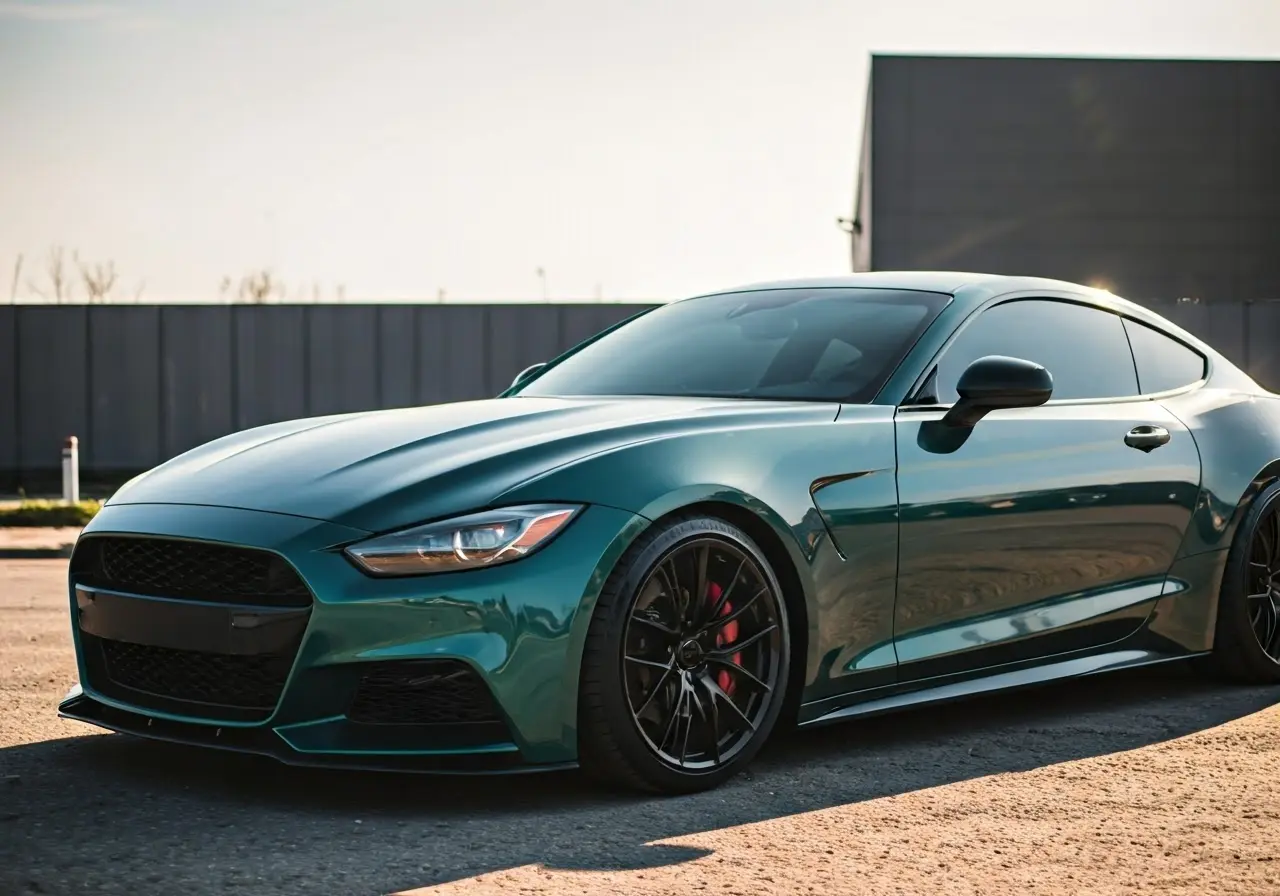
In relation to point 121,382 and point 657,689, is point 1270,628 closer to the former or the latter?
Result: point 657,689

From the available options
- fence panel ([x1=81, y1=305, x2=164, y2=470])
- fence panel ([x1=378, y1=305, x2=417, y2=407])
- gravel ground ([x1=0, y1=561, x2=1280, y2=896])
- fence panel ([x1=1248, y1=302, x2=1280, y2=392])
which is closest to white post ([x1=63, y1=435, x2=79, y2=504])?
fence panel ([x1=81, y1=305, x2=164, y2=470])

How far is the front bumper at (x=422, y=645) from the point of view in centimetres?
397

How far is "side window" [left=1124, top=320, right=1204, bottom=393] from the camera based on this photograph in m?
6.12

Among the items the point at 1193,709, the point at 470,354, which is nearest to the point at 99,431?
the point at 470,354

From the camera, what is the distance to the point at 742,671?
14.7 ft

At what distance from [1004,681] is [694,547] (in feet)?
4.72

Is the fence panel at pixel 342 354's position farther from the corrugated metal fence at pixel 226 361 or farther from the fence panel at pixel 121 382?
the fence panel at pixel 121 382

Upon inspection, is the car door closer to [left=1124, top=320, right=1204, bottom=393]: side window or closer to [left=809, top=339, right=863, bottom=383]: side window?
[left=1124, top=320, right=1204, bottom=393]: side window

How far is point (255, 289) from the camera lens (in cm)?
5519

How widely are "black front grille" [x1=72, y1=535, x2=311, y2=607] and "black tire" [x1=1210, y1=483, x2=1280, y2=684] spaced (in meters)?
3.69

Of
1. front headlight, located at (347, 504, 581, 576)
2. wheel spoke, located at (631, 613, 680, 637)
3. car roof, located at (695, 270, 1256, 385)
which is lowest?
wheel spoke, located at (631, 613, 680, 637)

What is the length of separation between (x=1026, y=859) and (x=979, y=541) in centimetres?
143

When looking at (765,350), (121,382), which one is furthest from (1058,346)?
(121,382)

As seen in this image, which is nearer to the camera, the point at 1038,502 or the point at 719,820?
the point at 719,820
